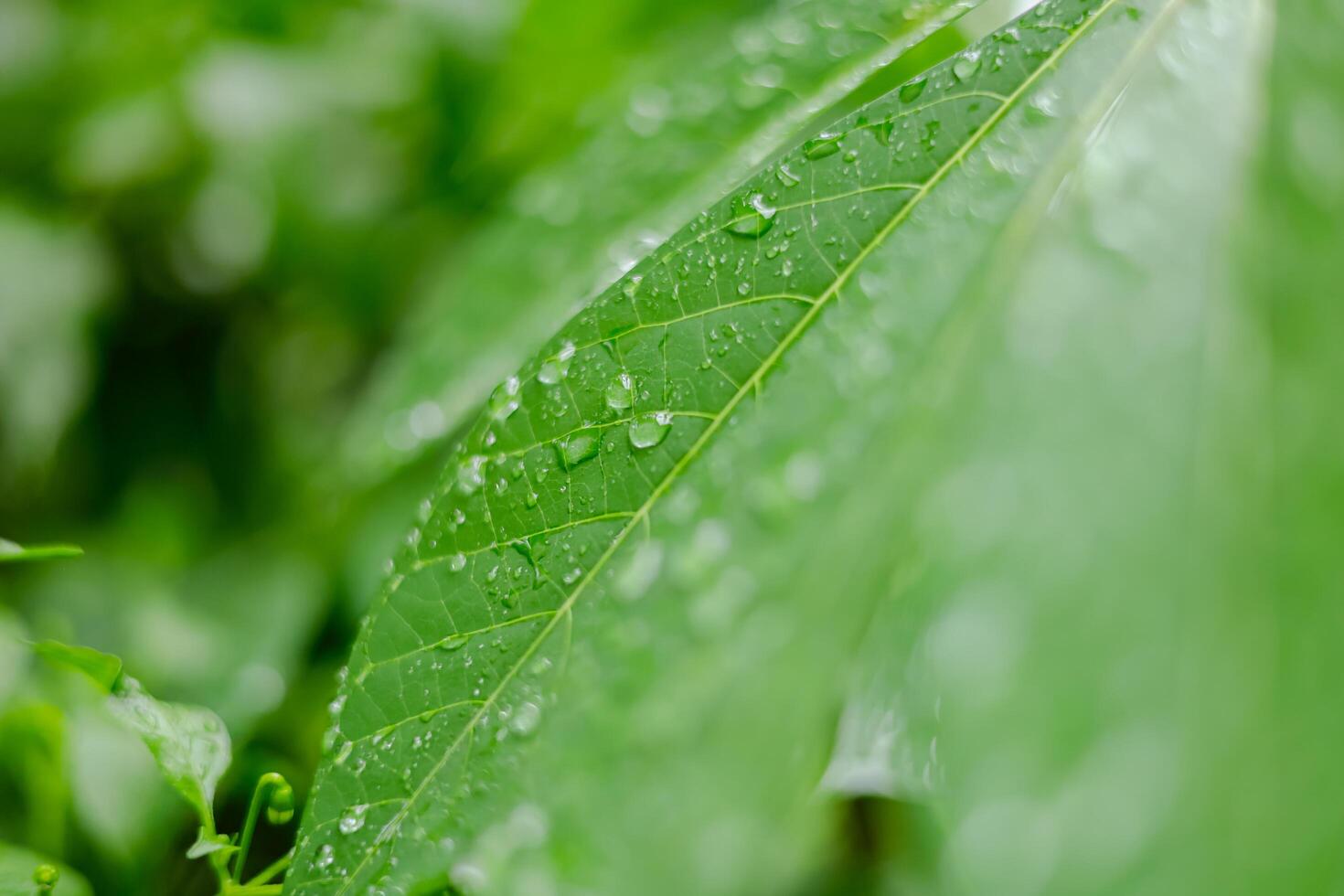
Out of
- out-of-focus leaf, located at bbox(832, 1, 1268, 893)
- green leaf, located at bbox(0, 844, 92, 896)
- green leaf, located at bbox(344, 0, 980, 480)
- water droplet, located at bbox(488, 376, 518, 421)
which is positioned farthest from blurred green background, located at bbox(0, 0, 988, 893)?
out-of-focus leaf, located at bbox(832, 1, 1268, 893)

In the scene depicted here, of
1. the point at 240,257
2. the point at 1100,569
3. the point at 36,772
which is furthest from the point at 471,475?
the point at 240,257

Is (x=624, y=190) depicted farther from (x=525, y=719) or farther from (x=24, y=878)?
(x=24, y=878)

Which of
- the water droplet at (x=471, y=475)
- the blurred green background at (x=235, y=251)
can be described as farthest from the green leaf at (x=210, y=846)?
the blurred green background at (x=235, y=251)

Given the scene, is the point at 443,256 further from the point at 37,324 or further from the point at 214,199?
the point at 37,324

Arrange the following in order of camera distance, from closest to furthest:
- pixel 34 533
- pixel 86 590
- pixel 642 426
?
pixel 642 426
pixel 86 590
pixel 34 533

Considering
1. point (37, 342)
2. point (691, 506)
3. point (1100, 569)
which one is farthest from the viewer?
point (37, 342)

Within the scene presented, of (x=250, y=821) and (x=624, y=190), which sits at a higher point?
(x=624, y=190)

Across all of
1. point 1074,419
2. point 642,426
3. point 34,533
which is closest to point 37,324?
point 34,533
